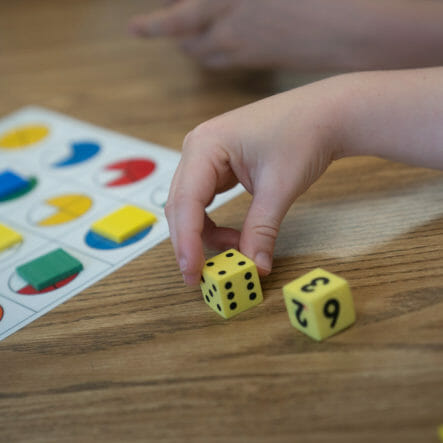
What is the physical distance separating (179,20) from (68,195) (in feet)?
1.42

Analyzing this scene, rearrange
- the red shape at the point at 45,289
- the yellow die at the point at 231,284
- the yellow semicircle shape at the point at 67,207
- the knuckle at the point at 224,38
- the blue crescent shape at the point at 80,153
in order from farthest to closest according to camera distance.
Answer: the knuckle at the point at 224,38, the blue crescent shape at the point at 80,153, the yellow semicircle shape at the point at 67,207, the red shape at the point at 45,289, the yellow die at the point at 231,284

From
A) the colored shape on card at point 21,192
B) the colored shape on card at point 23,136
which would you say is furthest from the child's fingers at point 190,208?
the colored shape on card at point 23,136

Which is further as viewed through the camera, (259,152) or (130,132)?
(130,132)

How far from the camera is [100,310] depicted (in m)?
0.64

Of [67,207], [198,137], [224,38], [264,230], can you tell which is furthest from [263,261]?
[224,38]

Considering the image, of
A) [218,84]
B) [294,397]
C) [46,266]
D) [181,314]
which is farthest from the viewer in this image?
[218,84]

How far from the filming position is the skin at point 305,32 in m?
0.93

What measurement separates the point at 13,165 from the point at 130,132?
0.64 ft

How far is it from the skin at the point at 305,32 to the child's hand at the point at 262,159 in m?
0.33

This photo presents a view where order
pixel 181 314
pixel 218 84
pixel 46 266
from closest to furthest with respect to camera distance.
→ pixel 181 314 < pixel 46 266 < pixel 218 84

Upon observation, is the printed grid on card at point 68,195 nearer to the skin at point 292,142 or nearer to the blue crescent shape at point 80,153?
the blue crescent shape at point 80,153

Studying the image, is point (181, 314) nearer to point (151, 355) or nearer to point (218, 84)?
point (151, 355)

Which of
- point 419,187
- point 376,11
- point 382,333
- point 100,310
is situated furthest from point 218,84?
point 382,333

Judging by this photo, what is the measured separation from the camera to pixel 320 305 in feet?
1.70
